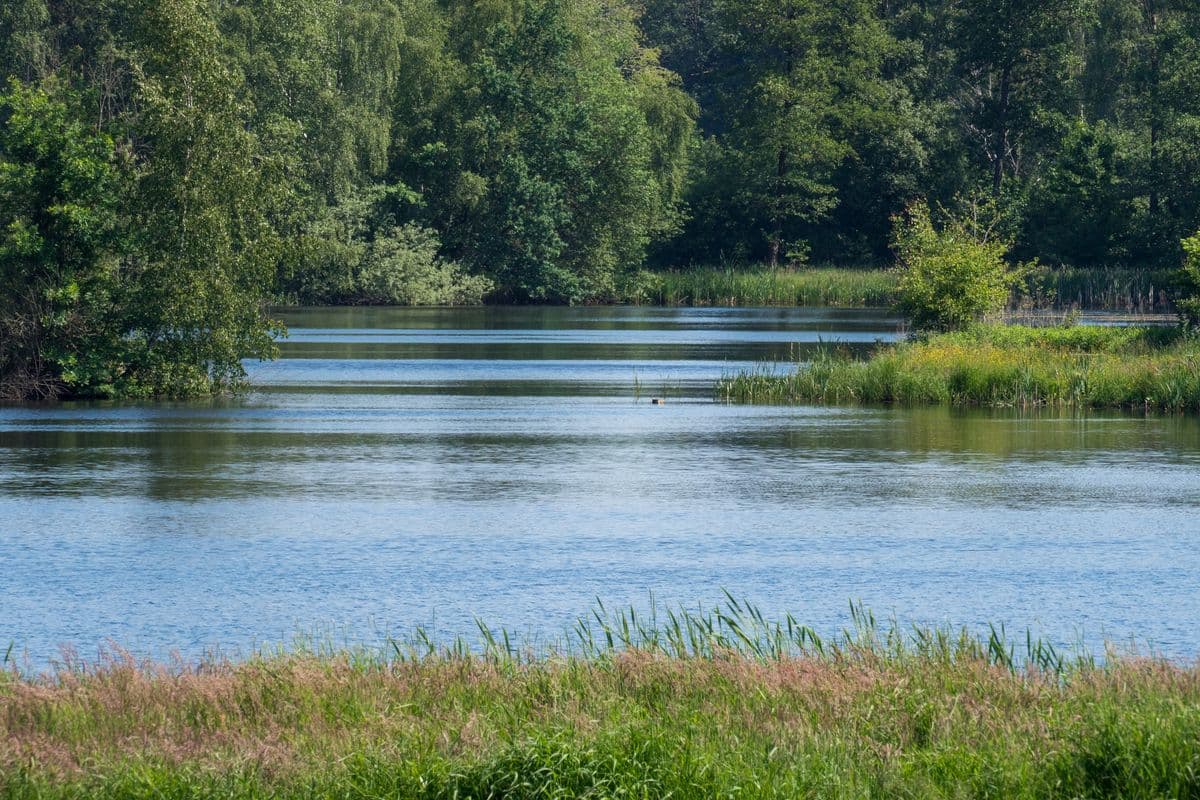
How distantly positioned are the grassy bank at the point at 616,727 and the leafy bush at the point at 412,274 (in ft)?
294

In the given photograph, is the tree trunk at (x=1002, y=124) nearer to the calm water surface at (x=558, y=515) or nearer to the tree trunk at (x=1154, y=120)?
the tree trunk at (x=1154, y=120)

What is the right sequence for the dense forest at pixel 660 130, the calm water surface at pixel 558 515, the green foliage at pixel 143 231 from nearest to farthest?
1. the calm water surface at pixel 558 515
2. the green foliage at pixel 143 231
3. the dense forest at pixel 660 130

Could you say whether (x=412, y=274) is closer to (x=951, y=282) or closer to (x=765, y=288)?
(x=765, y=288)

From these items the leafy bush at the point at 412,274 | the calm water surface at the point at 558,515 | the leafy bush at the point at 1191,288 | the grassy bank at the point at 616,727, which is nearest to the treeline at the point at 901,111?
the leafy bush at the point at 412,274

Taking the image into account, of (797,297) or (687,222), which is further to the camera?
→ (687,222)

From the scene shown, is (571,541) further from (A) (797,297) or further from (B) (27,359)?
(A) (797,297)

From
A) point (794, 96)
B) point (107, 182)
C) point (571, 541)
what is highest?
point (794, 96)

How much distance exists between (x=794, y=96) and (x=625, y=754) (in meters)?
107

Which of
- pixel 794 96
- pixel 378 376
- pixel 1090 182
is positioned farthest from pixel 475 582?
pixel 794 96

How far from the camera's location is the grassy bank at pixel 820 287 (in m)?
→ 88.8

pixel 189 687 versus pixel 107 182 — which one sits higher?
pixel 107 182

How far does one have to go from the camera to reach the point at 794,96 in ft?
376

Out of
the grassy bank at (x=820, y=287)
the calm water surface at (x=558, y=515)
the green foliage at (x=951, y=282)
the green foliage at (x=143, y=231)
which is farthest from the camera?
the grassy bank at (x=820, y=287)

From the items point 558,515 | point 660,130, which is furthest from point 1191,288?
point 660,130
